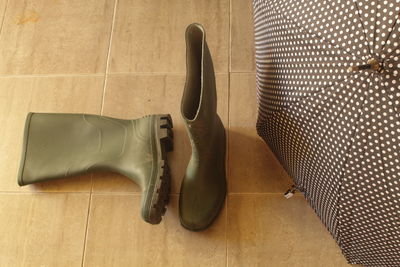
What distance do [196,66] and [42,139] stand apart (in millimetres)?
498

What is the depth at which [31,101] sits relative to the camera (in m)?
1.20

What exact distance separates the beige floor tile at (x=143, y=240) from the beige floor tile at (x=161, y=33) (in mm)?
409

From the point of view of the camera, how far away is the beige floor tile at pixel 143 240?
1.02m

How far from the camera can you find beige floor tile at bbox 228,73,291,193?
41.9 inches

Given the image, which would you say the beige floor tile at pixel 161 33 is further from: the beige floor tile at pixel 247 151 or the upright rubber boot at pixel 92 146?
the upright rubber boot at pixel 92 146

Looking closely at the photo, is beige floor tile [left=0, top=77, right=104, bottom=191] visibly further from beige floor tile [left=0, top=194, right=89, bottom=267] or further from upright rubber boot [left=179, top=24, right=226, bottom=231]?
upright rubber boot [left=179, top=24, right=226, bottom=231]

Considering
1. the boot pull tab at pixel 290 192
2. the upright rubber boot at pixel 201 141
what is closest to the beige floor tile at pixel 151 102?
the upright rubber boot at pixel 201 141

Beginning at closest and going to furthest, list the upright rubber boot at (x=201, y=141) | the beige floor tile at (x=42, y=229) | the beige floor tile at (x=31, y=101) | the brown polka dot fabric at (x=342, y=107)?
the brown polka dot fabric at (x=342, y=107), the upright rubber boot at (x=201, y=141), the beige floor tile at (x=42, y=229), the beige floor tile at (x=31, y=101)

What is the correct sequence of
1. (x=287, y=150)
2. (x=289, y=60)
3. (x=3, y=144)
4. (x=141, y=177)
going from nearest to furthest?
(x=289, y=60)
(x=287, y=150)
(x=141, y=177)
(x=3, y=144)

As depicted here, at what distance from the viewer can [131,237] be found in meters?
1.05

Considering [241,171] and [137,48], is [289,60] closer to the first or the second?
[241,171]

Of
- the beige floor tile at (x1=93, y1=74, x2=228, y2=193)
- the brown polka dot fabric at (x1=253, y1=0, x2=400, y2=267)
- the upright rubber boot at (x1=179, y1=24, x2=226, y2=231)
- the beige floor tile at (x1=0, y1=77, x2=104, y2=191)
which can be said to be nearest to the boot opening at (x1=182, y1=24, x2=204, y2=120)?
the upright rubber boot at (x1=179, y1=24, x2=226, y2=231)

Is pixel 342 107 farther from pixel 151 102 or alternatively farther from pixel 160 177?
pixel 151 102

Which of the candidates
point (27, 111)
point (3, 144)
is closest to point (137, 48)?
point (27, 111)
